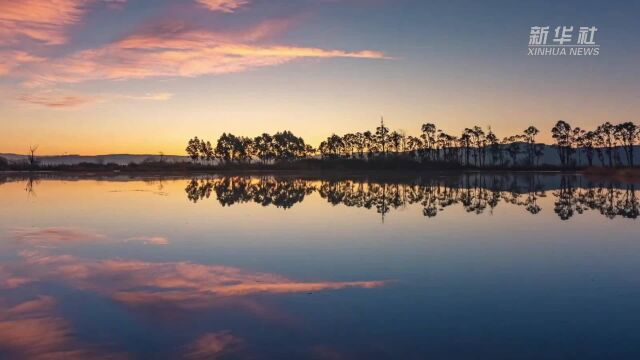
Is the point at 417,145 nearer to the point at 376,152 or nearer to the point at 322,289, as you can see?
the point at 376,152

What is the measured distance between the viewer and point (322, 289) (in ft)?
33.2

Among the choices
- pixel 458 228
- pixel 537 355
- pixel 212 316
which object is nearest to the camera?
pixel 537 355

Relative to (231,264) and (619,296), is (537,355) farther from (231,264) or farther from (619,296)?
(231,264)

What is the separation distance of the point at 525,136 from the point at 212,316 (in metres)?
140

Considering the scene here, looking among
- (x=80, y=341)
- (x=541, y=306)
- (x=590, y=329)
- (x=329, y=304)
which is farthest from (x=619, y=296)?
(x=80, y=341)

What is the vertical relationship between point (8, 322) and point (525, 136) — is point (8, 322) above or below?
below

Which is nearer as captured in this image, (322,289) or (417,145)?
(322,289)

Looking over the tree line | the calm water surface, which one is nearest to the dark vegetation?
the tree line

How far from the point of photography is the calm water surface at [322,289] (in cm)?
718

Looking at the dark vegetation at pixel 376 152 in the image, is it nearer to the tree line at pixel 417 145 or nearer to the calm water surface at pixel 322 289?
the tree line at pixel 417 145

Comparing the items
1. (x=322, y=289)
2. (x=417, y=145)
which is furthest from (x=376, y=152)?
(x=322, y=289)

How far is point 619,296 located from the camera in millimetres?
9648

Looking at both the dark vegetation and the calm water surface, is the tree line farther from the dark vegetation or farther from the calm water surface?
the calm water surface

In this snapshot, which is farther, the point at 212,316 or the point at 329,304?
the point at 329,304
